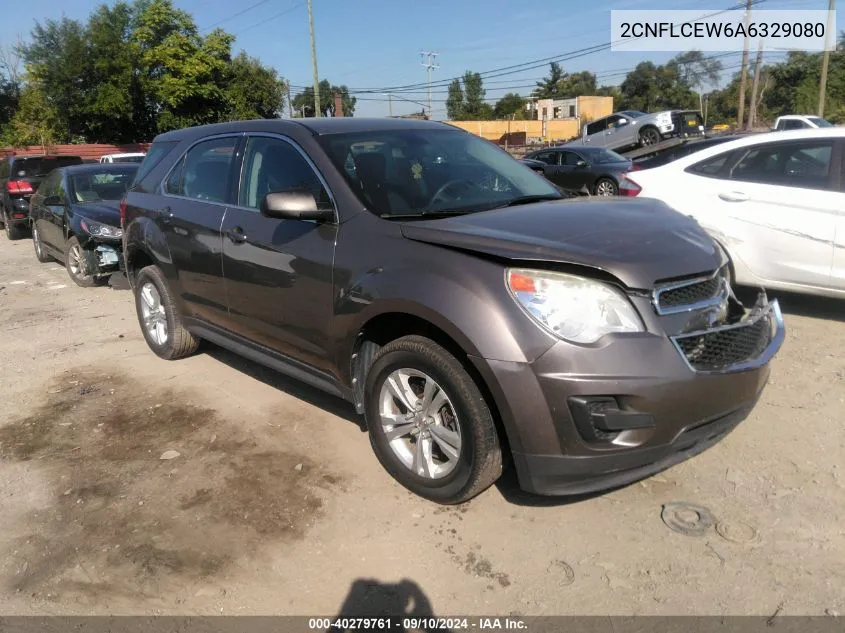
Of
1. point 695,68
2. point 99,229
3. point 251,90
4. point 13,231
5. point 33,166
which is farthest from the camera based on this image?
point 695,68

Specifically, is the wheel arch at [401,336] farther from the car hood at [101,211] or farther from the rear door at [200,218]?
the car hood at [101,211]

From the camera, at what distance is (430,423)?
314 centimetres

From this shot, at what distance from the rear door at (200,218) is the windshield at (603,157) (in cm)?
1173

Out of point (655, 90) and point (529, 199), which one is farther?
point (655, 90)

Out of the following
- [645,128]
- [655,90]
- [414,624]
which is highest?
[655,90]

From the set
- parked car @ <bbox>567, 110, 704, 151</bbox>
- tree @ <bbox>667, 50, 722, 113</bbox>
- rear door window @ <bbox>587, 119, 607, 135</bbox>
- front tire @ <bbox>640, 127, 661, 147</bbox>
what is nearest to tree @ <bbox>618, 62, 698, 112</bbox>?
tree @ <bbox>667, 50, 722, 113</bbox>

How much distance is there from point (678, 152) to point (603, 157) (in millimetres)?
8641

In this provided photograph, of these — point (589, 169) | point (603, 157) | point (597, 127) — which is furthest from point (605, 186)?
point (597, 127)

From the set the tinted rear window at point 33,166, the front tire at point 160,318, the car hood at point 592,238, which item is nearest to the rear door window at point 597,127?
the tinted rear window at point 33,166

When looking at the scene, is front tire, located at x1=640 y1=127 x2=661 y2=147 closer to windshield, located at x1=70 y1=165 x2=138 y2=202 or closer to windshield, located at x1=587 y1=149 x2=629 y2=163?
windshield, located at x1=587 y1=149 x2=629 y2=163

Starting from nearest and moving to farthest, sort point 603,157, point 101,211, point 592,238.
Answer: point 592,238, point 101,211, point 603,157

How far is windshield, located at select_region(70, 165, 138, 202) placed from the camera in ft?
30.2

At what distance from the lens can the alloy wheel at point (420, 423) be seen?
3068 mm

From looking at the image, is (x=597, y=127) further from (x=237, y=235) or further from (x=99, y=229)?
(x=237, y=235)
